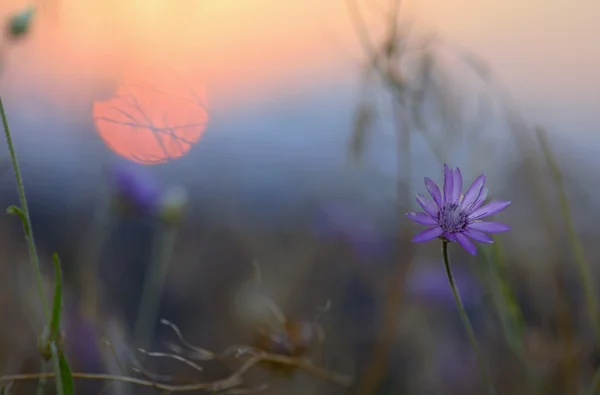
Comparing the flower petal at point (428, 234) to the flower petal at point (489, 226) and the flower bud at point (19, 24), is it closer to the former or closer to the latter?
the flower petal at point (489, 226)

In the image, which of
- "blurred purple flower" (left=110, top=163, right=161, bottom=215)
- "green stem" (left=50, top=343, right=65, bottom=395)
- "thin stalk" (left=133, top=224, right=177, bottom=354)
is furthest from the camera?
"thin stalk" (left=133, top=224, right=177, bottom=354)

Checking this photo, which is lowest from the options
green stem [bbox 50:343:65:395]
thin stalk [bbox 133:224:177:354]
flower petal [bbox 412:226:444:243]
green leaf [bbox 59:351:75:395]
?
thin stalk [bbox 133:224:177:354]

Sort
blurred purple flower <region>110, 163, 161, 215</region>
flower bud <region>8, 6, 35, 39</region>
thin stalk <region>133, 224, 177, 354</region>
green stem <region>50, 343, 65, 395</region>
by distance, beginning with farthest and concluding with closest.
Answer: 1. thin stalk <region>133, 224, 177, 354</region>
2. blurred purple flower <region>110, 163, 161, 215</region>
3. flower bud <region>8, 6, 35, 39</region>
4. green stem <region>50, 343, 65, 395</region>

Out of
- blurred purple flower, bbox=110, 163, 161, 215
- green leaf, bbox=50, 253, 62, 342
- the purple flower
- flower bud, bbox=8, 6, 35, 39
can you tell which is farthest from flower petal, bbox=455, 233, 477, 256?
blurred purple flower, bbox=110, 163, 161, 215

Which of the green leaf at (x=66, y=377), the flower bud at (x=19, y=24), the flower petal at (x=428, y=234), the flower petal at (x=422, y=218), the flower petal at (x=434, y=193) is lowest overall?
the green leaf at (x=66, y=377)

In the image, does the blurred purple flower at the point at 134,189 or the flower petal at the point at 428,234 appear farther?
the blurred purple flower at the point at 134,189

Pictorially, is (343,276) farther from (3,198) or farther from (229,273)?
(3,198)

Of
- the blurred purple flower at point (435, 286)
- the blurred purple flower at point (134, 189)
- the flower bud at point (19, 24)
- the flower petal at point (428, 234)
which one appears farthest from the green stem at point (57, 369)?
the blurred purple flower at point (435, 286)

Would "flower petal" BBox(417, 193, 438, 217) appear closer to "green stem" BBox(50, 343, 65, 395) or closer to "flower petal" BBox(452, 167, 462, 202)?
"flower petal" BBox(452, 167, 462, 202)
